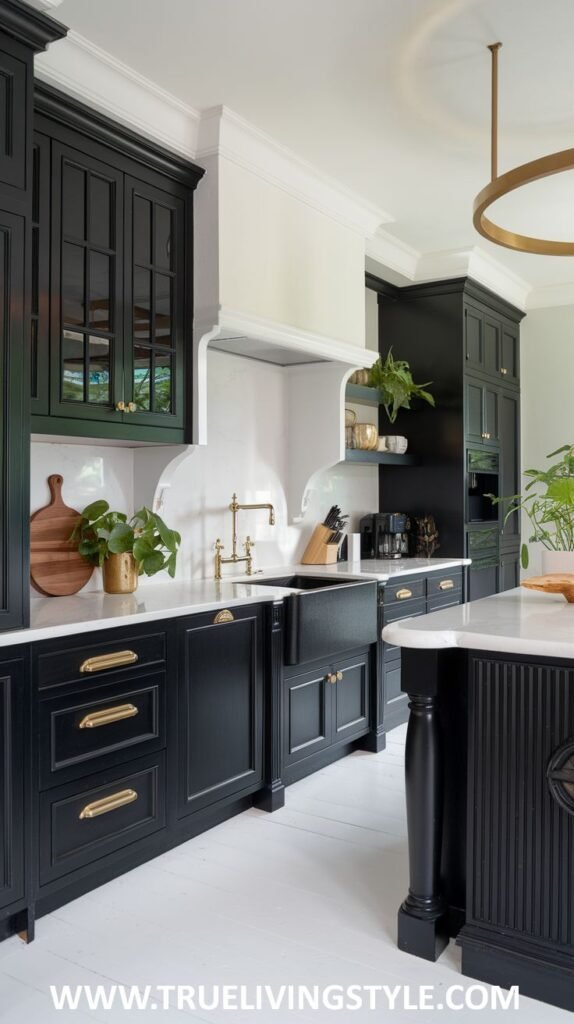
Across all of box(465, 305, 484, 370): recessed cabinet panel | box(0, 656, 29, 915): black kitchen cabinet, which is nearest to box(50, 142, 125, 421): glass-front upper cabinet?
box(0, 656, 29, 915): black kitchen cabinet

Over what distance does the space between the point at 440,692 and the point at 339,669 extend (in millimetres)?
1504

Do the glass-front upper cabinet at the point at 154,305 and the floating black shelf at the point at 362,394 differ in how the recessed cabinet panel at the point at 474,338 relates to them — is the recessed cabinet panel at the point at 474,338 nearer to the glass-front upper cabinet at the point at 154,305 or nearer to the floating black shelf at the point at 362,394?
the floating black shelf at the point at 362,394

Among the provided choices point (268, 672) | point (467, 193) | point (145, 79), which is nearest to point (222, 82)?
point (145, 79)

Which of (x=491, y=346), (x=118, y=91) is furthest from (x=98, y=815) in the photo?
(x=491, y=346)

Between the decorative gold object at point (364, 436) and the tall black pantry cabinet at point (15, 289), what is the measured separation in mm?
2638

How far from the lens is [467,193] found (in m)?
3.99

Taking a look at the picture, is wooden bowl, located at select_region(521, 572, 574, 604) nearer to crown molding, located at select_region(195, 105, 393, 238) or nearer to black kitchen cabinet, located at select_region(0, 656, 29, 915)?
black kitchen cabinet, located at select_region(0, 656, 29, 915)

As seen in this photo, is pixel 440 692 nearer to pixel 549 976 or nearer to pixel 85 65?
pixel 549 976

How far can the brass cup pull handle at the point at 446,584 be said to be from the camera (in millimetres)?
4570

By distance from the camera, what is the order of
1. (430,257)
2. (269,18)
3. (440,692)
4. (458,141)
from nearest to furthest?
(440,692) < (269,18) < (458,141) < (430,257)

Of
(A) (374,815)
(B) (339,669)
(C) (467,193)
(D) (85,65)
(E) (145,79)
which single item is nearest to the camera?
(D) (85,65)

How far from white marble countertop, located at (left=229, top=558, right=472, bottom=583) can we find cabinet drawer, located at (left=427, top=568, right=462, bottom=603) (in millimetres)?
47

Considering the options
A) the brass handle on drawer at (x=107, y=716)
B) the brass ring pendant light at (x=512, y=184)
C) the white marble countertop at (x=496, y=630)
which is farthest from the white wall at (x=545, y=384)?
the brass handle on drawer at (x=107, y=716)

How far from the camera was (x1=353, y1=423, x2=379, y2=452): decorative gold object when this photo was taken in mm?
4672
